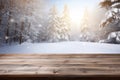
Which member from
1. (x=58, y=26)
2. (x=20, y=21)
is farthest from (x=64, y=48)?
(x=20, y=21)

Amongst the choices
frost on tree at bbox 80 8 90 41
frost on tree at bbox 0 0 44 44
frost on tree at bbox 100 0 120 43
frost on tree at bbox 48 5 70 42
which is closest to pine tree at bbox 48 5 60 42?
frost on tree at bbox 48 5 70 42

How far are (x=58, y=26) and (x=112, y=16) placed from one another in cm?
63

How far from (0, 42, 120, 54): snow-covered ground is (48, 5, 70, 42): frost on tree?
72 mm

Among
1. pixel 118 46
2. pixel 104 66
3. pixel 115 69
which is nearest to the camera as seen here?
pixel 115 69

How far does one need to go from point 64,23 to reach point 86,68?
1.03 m

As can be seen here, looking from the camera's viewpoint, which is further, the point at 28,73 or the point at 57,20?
the point at 57,20

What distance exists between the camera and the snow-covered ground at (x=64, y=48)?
2566 mm

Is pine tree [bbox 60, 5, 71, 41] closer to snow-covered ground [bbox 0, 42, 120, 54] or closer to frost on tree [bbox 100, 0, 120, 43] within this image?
snow-covered ground [bbox 0, 42, 120, 54]

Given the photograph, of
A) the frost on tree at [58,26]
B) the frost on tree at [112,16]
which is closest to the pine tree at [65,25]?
the frost on tree at [58,26]

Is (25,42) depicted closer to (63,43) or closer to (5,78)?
(63,43)

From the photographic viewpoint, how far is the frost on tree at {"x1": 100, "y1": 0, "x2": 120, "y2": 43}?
2564mm

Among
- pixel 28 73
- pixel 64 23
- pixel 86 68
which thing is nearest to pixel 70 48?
pixel 64 23

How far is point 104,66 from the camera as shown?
1789mm

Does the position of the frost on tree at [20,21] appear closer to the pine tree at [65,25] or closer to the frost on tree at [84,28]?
the pine tree at [65,25]
